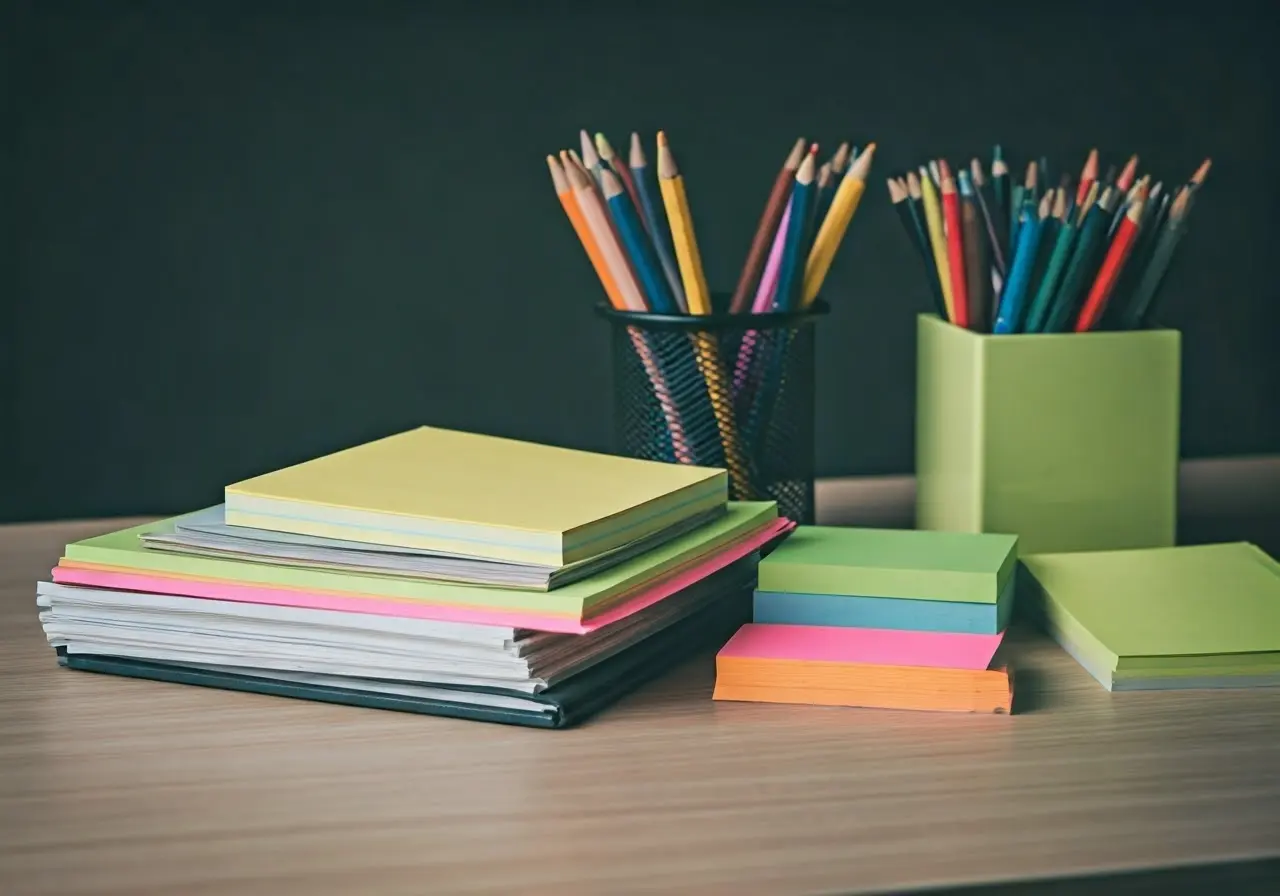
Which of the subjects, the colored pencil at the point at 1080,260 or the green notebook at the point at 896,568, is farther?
the colored pencil at the point at 1080,260

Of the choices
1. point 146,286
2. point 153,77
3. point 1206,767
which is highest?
point 153,77

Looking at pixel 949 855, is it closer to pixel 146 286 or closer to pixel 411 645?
pixel 411 645

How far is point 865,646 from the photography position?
2.45ft

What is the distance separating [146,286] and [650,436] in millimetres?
533

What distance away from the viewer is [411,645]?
27.9 inches

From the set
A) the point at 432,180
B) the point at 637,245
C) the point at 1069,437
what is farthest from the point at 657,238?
the point at 432,180

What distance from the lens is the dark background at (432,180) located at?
125 centimetres

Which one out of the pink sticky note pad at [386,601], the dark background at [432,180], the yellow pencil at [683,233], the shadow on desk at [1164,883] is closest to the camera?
the shadow on desk at [1164,883]

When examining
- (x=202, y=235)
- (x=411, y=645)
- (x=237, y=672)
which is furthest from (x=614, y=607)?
(x=202, y=235)

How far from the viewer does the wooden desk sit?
0.55 m

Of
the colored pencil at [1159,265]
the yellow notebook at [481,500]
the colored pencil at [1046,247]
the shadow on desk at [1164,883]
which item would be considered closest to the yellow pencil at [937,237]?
the colored pencil at [1046,247]

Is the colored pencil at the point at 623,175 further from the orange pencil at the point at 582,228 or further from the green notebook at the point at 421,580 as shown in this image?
the green notebook at the point at 421,580

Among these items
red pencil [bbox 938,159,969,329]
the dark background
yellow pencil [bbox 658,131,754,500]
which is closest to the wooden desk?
yellow pencil [bbox 658,131,754,500]

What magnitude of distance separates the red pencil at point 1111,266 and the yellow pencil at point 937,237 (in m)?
0.08
